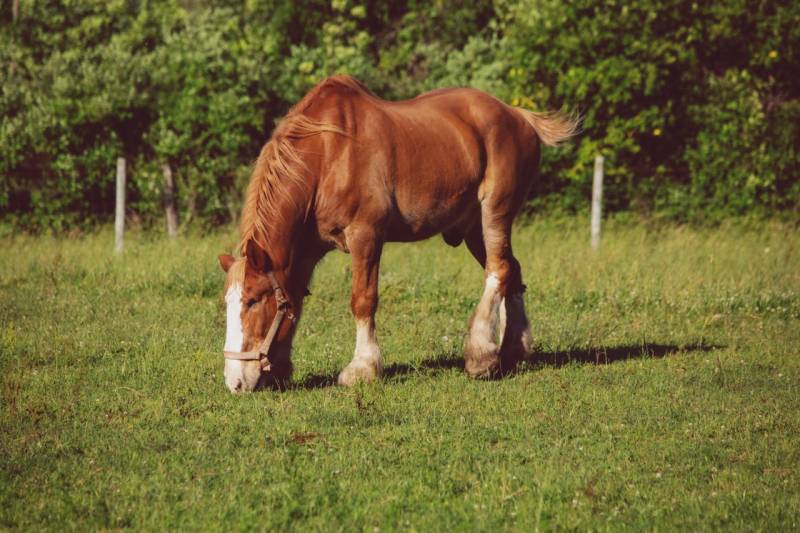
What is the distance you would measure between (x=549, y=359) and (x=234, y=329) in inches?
128

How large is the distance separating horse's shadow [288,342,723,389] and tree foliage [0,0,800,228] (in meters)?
7.81

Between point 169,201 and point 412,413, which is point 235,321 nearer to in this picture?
point 412,413

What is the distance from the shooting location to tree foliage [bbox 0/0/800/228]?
54.6 feet

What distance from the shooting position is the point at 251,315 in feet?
23.8

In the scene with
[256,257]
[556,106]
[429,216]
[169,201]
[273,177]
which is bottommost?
[169,201]

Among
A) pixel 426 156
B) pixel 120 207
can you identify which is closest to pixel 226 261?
pixel 426 156

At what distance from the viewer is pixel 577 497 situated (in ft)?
17.9

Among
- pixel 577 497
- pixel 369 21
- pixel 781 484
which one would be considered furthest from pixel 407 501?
pixel 369 21

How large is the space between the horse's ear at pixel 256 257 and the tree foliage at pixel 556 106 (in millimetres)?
9890

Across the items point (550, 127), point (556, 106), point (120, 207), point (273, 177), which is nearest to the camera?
point (273, 177)

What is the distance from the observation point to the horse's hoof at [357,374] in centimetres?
781

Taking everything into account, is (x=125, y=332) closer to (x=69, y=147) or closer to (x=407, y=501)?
(x=407, y=501)

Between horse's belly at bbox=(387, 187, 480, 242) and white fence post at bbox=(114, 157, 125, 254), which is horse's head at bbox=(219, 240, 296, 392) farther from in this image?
white fence post at bbox=(114, 157, 125, 254)

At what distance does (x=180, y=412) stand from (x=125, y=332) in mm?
3079
